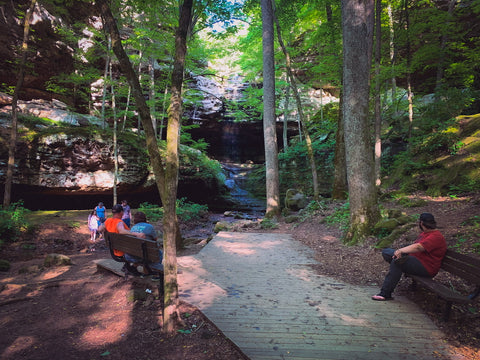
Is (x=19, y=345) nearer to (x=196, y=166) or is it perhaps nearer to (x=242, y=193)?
(x=196, y=166)

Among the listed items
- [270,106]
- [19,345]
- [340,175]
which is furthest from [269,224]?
[19,345]

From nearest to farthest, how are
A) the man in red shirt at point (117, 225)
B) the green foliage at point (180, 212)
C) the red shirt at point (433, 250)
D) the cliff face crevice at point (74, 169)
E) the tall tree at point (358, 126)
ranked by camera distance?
the red shirt at point (433, 250) → the man in red shirt at point (117, 225) → the tall tree at point (358, 126) → the cliff face crevice at point (74, 169) → the green foliage at point (180, 212)

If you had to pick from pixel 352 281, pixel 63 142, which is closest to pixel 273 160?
pixel 352 281

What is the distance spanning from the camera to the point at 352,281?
4246mm

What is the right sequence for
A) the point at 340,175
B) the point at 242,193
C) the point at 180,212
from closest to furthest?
the point at 340,175, the point at 180,212, the point at 242,193

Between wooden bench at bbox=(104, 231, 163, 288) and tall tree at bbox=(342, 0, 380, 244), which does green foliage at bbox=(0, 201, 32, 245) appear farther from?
tall tree at bbox=(342, 0, 380, 244)

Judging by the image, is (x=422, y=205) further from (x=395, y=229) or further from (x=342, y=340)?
(x=342, y=340)

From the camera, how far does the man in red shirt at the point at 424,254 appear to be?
3162 millimetres

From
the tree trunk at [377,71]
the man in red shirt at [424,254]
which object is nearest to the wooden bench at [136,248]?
the man in red shirt at [424,254]

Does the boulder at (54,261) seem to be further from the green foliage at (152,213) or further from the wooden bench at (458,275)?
the wooden bench at (458,275)

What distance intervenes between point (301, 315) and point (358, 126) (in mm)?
4701

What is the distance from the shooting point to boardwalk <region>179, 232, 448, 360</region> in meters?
2.45

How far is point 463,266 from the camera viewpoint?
281 cm

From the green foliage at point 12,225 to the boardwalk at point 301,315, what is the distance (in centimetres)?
752
